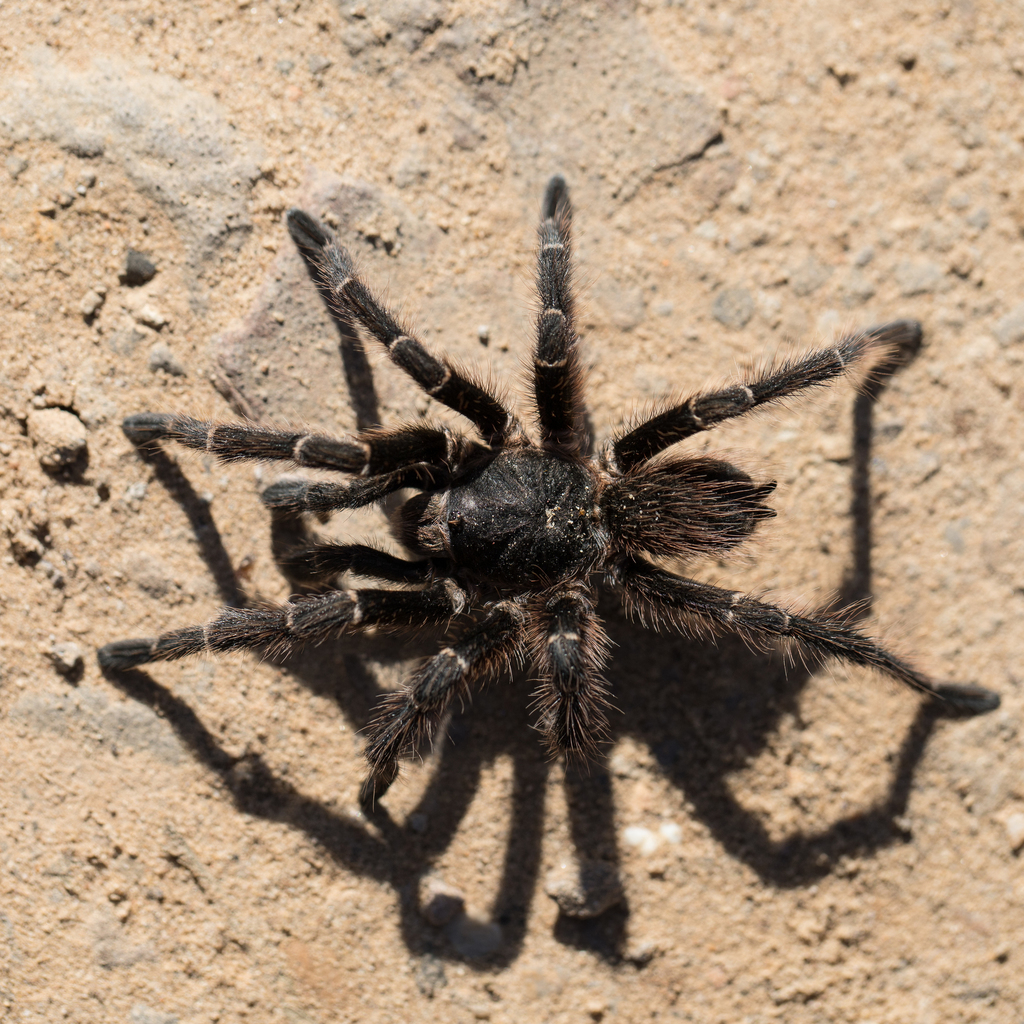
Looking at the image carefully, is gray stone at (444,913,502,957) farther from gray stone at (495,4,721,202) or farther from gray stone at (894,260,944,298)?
gray stone at (894,260,944,298)

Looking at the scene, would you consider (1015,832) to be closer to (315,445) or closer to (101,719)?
(315,445)

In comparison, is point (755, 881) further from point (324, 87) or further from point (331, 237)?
point (324, 87)

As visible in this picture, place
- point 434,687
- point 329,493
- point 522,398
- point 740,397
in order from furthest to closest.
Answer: point 522,398
point 740,397
point 329,493
point 434,687

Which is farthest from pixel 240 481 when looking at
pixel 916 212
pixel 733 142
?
pixel 916 212

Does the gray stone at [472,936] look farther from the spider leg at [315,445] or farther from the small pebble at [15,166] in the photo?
the small pebble at [15,166]

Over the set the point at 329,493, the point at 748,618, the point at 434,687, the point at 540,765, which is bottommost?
the point at 540,765

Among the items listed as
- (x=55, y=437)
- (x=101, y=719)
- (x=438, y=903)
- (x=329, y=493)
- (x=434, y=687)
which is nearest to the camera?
(x=434, y=687)

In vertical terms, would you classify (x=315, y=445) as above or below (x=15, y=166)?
below

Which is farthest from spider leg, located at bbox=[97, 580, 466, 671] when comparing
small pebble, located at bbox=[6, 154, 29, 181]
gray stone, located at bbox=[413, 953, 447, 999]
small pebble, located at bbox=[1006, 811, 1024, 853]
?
small pebble, located at bbox=[1006, 811, 1024, 853]

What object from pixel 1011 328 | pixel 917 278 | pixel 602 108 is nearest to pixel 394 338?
pixel 602 108
